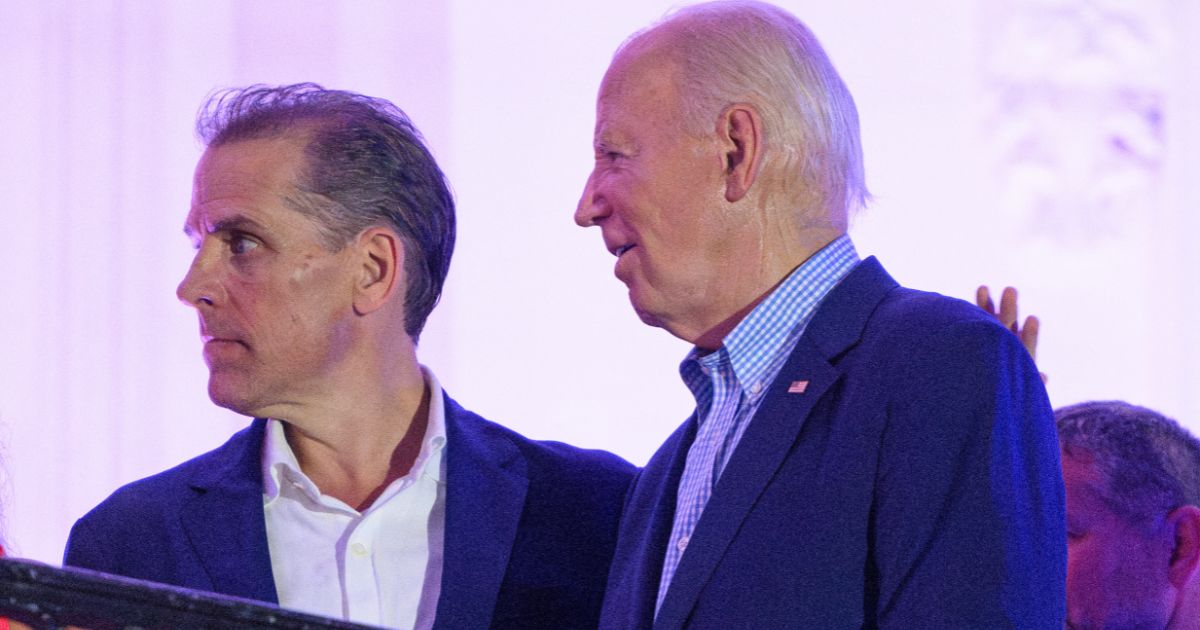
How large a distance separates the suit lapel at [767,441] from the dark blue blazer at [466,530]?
0.55 m

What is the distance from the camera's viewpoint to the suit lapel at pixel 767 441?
1.80 metres

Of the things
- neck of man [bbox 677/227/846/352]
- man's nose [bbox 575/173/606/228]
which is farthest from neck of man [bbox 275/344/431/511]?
neck of man [bbox 677/227/846/352]

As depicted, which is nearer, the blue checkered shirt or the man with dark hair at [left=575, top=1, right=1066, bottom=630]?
the man with dark hair at [left=575, top=1, right=1066, bottom=630]

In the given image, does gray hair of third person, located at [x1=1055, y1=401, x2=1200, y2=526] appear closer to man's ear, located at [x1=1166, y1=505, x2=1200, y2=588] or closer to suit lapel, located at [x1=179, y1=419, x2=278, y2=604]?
man's ear, located at [x1=1166, y1=505, x2=1200, y2=588]

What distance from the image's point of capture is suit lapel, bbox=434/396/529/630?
7.50 feet

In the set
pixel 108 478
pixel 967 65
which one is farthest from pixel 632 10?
pixel 108 478

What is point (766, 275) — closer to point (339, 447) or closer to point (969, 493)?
point (969, 493)

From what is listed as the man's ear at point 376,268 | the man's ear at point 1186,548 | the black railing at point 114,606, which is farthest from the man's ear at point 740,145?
the black railing at point 114,606

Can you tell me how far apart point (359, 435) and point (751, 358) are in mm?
762

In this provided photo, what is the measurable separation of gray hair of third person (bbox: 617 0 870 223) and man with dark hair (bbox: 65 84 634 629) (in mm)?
664

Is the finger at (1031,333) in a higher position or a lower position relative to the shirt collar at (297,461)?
higher

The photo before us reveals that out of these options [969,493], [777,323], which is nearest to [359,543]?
[777,323]

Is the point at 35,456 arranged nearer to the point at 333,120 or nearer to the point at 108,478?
the point at 108,478

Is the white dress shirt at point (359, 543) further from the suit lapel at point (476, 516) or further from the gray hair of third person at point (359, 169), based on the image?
the gray hair of third person at point (359, 169)
